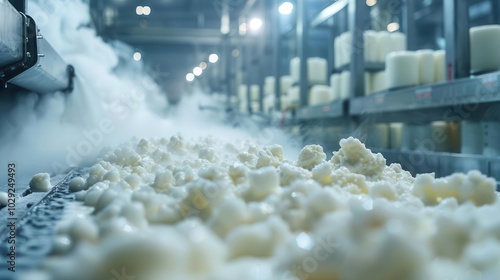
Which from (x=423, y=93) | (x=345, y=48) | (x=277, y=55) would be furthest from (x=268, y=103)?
(x=423, y=93)

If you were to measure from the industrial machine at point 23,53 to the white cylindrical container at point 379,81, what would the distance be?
2.63m

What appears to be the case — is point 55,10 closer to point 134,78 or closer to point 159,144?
point 159,144

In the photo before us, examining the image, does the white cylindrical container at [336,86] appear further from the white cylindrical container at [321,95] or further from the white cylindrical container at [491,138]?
the white cylindrical container at [491,138]

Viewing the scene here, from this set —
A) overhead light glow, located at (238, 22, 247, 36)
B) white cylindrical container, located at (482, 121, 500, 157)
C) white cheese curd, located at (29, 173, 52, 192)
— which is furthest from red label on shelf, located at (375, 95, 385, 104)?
overhead light glow, located at (238, 22, 247, 36)

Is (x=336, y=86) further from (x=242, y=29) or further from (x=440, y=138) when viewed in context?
(x=242, y=29)

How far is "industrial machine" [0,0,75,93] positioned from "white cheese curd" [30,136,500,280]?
3.30 ft

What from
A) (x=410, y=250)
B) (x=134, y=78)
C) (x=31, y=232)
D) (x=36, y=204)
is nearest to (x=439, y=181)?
(x=410, y=250)

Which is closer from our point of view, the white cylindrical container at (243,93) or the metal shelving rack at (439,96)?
the metal shelving rack at (439,96)

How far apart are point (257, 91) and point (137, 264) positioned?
7.90 metres

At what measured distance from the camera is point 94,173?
5.03 ft

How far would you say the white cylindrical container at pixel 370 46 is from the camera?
4164 millimetres

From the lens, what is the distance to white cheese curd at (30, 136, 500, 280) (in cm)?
65

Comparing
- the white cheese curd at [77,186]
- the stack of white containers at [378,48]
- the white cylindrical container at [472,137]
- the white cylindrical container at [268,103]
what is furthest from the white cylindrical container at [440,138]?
the white cylindrical container at [268,103]

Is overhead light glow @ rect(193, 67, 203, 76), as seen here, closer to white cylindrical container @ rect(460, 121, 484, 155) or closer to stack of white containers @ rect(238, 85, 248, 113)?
stack of white containers @ rect(238, 85, 248, 113)
